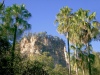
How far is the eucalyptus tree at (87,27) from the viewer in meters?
26.6

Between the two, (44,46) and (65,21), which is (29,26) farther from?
(44,46)

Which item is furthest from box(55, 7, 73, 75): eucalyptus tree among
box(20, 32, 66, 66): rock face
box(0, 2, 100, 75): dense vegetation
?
box(20, 32, 66, 66): rock face

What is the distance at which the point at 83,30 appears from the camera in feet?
89.4

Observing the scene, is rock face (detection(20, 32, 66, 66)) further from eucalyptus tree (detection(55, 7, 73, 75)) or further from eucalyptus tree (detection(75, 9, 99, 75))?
eucalyptus tree (detection(75, 9, 99, 75))

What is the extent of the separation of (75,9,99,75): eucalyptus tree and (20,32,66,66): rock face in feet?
298

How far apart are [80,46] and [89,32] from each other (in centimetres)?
433

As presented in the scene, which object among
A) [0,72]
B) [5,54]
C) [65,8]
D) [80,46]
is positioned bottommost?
[0,72]

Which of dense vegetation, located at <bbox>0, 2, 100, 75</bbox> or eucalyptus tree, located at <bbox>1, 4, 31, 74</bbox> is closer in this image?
dense vegetation, located at <bbox>0, 2, 100, 75</bbox>

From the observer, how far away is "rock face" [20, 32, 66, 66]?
404 ft

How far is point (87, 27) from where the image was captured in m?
26.9

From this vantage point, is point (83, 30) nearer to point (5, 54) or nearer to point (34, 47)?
point (5, 54)

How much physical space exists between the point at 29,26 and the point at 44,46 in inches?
3871

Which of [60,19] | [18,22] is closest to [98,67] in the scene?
[60,19]

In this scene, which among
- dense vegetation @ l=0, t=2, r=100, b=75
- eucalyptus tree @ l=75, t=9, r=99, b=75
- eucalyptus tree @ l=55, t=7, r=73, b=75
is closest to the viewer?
dense vegetation @ l=0, t=2, r=100, b=75
